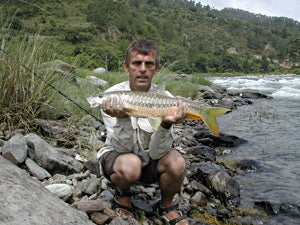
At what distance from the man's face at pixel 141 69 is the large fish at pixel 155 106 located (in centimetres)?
41

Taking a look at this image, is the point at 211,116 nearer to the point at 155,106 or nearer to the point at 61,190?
the point at 155,106

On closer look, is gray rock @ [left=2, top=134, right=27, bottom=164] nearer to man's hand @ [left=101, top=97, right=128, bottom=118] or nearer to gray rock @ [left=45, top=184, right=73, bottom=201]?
gray rock @ [left=45, top=184, right=73, bottom=201]

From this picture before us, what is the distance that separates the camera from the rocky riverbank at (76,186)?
2320mm

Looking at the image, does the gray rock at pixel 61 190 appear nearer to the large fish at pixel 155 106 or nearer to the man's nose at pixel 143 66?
the large fish at pixel 155 106

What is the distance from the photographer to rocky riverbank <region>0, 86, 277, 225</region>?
232 centimetres

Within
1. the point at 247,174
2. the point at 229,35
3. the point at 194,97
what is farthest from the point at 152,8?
the point at 247,174

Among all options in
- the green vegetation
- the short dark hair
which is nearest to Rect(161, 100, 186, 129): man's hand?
the short dark hair

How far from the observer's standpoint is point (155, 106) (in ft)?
9.78

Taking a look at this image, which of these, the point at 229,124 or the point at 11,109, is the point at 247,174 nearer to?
the point at 11,109

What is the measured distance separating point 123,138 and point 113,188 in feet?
2.87

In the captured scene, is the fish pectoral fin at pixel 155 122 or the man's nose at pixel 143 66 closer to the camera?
the fish pectoral fin at pixel 155 122

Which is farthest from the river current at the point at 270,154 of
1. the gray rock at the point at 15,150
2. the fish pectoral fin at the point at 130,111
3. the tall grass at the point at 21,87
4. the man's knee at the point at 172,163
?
the tall grass at the point at 21,87

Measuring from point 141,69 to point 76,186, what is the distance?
4.98 feet

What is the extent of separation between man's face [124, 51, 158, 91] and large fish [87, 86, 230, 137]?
41 centimetres
